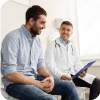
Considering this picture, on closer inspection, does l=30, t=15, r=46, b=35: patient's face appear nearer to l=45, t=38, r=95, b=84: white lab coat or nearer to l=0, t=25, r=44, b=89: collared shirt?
l=0, t=25, r=44, b=89: collared shirt

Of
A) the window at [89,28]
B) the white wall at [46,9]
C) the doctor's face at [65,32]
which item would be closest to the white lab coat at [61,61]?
the doctor's face at [65,32]

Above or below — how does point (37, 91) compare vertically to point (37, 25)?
below

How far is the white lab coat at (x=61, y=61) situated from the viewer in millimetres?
1721

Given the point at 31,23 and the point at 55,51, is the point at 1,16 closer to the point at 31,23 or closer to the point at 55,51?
the point at 31,23

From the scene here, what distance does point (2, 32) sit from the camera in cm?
180

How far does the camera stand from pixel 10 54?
1.06 m

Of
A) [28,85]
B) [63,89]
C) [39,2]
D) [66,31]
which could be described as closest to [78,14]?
[39,2]

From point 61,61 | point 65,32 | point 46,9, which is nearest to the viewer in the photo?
point 61,61

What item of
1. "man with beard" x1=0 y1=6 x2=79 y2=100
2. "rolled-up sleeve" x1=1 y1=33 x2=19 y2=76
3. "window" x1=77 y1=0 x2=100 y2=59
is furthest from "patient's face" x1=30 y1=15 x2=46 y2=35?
"window" x1=77 y1=0 x2=100 y2=59

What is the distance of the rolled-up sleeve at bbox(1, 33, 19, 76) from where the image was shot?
104cm

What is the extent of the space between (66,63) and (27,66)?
0.79 m

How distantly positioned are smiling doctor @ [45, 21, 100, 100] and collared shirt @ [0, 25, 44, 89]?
433 mm

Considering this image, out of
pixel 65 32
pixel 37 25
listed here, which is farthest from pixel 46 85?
pixel 65 32

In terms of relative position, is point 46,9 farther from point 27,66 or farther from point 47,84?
point 47,84
